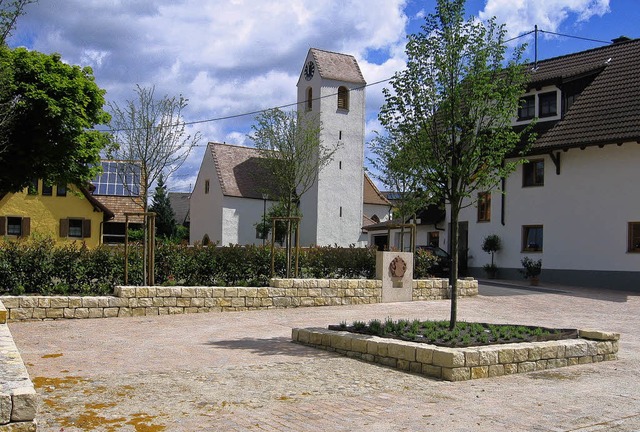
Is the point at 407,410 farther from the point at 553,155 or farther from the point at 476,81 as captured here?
the point at 553,155

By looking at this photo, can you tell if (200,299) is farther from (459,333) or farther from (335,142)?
(335,142)

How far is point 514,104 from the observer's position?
37.4 ft

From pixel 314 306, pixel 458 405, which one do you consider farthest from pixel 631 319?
pixel 458 405

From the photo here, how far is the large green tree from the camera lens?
2256 cm

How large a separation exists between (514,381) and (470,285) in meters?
12.2

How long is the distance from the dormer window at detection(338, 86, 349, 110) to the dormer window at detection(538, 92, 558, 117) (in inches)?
970

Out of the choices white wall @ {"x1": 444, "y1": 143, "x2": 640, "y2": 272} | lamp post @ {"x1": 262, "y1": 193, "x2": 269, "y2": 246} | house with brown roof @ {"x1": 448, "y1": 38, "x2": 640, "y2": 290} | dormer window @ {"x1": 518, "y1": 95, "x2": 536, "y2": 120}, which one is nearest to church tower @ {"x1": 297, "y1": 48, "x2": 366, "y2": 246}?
lamp post @ {"x1": 262, "y1": 193, "x2": 269, "y2": 246}

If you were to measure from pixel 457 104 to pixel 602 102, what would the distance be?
767 inches

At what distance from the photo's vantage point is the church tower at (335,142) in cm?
5250

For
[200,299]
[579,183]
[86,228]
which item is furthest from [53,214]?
[579,183]

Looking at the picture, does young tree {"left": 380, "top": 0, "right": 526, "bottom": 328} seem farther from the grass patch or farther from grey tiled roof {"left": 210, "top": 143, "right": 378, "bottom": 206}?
grey tiled roof {"left": 210, "top": 143, "right": 378, "bottom": 206}

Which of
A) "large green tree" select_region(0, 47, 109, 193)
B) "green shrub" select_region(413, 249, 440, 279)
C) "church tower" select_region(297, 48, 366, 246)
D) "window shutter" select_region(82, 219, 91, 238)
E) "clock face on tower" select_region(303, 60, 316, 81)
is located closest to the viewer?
"green shrub" select_region(413, 249, 440, 279)

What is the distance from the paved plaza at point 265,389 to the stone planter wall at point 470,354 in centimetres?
18

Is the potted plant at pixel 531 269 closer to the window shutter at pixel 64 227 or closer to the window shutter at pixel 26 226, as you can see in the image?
the window shutter at pixel 64 227
